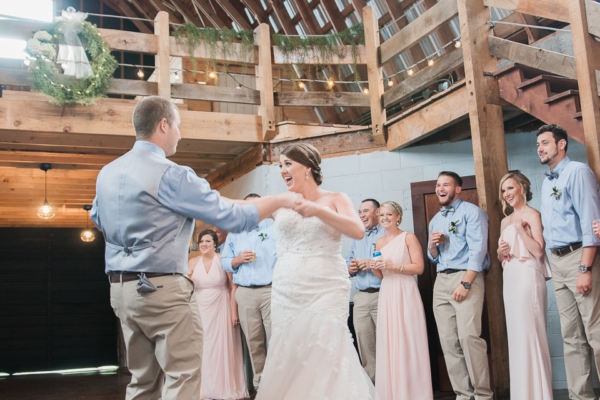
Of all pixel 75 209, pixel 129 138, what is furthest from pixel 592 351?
pixel 75 209

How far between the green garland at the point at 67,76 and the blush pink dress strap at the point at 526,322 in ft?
13.7

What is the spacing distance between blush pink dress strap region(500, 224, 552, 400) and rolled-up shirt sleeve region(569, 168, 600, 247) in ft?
1.51

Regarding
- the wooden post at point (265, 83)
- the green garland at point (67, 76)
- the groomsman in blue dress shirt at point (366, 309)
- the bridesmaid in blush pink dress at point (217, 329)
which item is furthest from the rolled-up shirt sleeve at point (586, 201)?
the green garland at point (67, 76)

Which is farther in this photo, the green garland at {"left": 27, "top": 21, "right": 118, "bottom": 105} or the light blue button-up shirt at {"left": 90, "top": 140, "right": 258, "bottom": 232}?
the green garland at {"left": 27, "top": 21, "right": 118, "bottom": 105}

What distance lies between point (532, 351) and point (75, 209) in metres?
9.02

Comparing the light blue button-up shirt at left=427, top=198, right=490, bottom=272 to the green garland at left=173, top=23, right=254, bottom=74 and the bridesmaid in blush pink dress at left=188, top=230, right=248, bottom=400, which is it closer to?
the bridesmaid in blush pink dress at left=188, top=230, right=248, bottom=400

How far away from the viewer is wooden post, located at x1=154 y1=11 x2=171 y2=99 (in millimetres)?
5691

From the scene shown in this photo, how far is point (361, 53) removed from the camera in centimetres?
622

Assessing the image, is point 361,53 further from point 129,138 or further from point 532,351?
point 532,351

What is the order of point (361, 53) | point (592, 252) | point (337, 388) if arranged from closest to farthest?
1. point (337, 388)
2. point (592, 252)
3. point (361, 53)

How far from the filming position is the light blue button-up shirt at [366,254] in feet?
15.7

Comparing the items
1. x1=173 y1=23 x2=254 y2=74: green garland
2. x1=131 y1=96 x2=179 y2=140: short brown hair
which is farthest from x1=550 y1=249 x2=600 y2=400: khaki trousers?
x1=173 y1=23 x2=254 y2=74: green garland

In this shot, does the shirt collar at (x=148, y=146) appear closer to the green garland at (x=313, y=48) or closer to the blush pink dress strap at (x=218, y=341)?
the blush pink dress strap at (x=218, y=341)

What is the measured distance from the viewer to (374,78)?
5668mm
